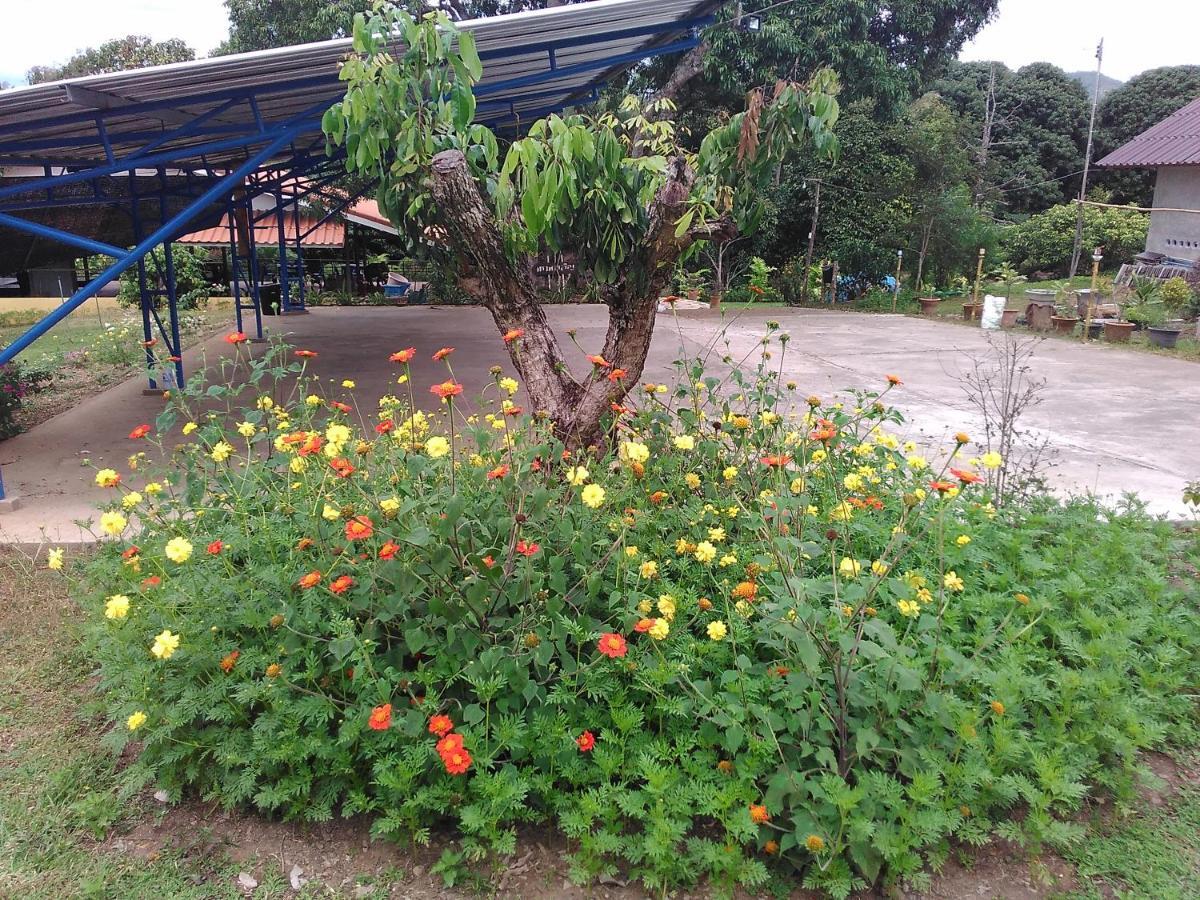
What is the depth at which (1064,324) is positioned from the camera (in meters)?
13.0

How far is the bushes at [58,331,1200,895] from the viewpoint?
1.99 metres

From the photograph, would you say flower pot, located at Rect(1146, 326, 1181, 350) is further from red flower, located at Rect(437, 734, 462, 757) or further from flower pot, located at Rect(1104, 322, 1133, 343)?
red flower, located at Rect(437, 734, 462, 757)

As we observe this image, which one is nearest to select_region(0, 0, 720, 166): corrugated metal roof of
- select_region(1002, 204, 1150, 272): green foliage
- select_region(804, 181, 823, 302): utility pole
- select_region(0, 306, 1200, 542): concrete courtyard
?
select_region(0, 306, 1200, 542): concrete courtyard

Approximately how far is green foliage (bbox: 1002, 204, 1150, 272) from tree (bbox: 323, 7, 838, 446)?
1958 cm

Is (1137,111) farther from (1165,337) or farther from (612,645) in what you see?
(612,645)

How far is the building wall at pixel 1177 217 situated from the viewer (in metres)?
16.8

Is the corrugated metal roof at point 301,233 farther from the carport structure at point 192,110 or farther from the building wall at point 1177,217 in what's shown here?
the building wall at point 1177,217

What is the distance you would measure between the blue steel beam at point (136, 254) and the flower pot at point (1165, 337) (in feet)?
37.3

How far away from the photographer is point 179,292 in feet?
50.9

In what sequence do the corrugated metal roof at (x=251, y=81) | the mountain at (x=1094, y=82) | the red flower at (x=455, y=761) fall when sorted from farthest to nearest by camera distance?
the mountain at (x=1094, y=82) < the corrugated metal roof at (x=251, y=81) < the red flower at (x=455, y=761)

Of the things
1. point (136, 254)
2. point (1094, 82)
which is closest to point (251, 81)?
point (136, 254)

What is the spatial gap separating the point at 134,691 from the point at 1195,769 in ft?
9.96

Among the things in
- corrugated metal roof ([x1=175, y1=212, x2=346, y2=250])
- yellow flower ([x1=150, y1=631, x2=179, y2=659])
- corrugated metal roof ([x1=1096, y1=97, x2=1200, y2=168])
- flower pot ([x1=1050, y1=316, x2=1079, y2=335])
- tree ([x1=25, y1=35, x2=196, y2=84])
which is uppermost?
tree ([x1=25, y1=35, x2=196, y2=84])

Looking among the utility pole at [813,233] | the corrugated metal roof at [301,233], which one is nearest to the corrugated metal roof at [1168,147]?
the utility pole at [813,233]
